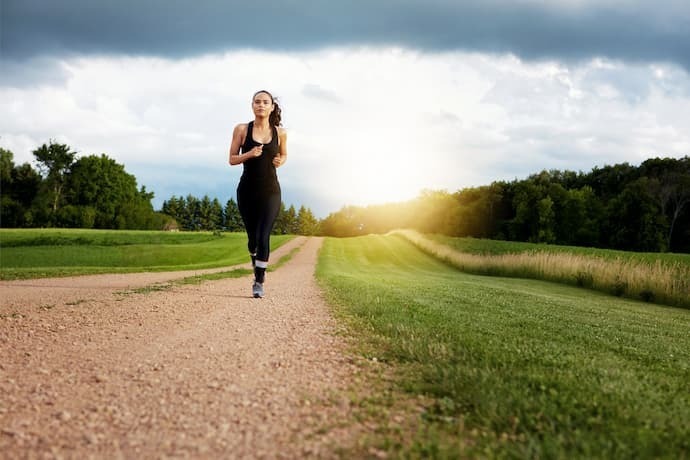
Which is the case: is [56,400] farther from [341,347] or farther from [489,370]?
[489,370]

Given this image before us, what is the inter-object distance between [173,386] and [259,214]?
16.1 ft

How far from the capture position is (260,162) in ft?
25.9

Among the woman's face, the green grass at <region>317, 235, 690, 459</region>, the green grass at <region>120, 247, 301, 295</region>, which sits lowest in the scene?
the green grass at <region>120, 247, 301, 295</region>

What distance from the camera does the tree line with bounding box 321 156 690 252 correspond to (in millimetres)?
60156

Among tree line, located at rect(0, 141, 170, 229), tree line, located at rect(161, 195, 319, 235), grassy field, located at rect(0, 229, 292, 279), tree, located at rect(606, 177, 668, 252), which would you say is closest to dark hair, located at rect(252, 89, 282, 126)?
grassy field, located at rect(0, 229, 292, 279)

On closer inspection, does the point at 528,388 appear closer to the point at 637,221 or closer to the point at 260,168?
the point at 260,168

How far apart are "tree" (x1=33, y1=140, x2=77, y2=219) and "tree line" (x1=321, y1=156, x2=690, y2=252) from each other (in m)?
60.7

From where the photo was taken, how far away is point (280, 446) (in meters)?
2.46

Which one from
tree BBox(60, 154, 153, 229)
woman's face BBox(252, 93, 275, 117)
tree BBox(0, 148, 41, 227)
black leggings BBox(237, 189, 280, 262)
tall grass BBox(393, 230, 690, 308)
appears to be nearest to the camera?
woman's face BBox(252, 93, 275, 117)

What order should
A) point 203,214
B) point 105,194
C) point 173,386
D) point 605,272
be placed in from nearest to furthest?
point 173,386 → point 605,272 → point 105,194 → point 203,214

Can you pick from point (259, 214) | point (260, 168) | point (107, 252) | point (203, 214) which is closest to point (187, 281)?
point (259, 214)

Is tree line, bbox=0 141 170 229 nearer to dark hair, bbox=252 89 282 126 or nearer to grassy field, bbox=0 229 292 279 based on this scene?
grassy field, bbox=0 229 292 279

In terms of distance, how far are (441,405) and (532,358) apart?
1.65 m

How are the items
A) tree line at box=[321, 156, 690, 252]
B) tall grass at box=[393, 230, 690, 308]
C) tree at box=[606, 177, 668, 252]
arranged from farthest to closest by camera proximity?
tree line at box=[321, 156, 690, 252], tree at box=[606, 177, 668, 252], tall grass at box=[393, 230, 690, 308]
